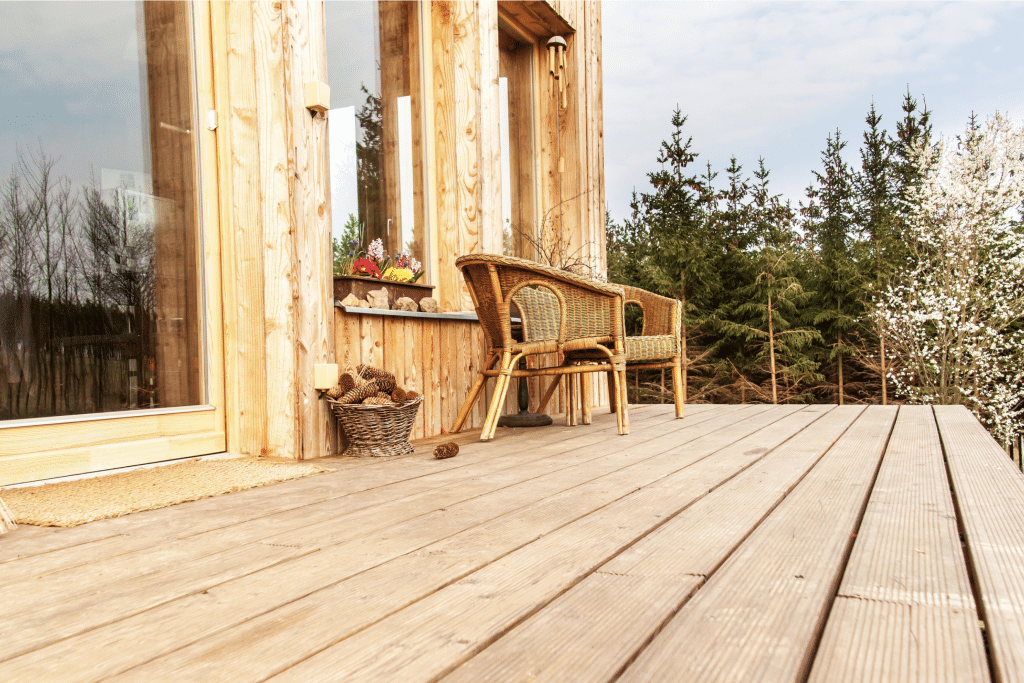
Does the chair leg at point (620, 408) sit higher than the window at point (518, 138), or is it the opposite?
the window at point (518, 138)

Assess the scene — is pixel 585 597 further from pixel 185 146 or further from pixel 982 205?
pixel 982 205

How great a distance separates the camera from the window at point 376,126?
3078 mm

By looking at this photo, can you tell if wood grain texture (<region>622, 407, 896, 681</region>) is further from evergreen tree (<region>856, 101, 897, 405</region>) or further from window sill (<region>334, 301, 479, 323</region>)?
evergreen tree (<region>856, 101, 897, 405</region>)

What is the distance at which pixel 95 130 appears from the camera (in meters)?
2.10

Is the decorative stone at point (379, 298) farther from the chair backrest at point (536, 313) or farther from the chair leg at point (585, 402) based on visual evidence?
the chair leg at point (585, 402)

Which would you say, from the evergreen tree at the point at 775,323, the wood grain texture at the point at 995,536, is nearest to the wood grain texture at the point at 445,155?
the wood grain texture at the point at 995,536

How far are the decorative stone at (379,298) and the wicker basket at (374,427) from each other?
577 mm

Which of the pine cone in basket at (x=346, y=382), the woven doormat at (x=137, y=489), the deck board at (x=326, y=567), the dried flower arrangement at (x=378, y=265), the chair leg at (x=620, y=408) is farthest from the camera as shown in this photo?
the dried flower arrangement at (x=378, y=265)

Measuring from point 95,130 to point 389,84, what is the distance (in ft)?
5.16

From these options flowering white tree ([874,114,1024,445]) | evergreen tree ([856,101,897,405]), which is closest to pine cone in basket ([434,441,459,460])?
flowering white tree ([874,114,1024,445])

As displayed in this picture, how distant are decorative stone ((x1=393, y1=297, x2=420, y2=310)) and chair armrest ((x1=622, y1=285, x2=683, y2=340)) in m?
1.34

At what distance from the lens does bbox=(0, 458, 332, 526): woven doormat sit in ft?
4.96

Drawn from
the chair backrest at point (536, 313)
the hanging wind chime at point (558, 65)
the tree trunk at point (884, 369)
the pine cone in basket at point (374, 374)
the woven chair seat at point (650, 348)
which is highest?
the hanging wind chime at point (558, 65)

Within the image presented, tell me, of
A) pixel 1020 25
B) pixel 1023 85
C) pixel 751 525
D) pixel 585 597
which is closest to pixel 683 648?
pixel 585 597
